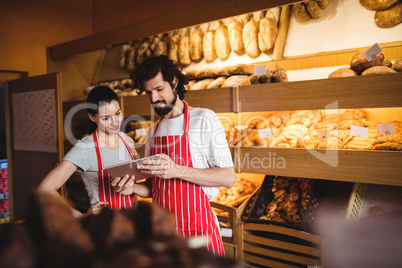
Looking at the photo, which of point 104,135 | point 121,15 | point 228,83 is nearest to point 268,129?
point 228,83

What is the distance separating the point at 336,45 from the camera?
93.4 inches

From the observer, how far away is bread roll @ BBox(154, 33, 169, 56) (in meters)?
3.30

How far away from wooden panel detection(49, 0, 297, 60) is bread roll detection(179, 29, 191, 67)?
0.41 m

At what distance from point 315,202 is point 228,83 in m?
1.15

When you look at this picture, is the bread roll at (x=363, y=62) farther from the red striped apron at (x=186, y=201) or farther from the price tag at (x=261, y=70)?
the red striped apron at (x=186, y=201)

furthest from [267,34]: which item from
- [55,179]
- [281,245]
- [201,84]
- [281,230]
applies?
→ [55,179]

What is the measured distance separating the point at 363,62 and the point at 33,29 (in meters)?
4.05

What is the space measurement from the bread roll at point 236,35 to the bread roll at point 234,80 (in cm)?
42

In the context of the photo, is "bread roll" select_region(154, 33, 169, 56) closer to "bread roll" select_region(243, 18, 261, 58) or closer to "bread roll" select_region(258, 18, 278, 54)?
"bread roll" select_region(243, 18, 261, 58)

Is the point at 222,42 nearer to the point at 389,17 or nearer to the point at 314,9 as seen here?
the point at 314,9

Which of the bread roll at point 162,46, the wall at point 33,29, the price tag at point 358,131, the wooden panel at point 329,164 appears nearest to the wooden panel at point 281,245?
the wooden panel at point 329,164

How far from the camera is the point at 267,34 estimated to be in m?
2.57

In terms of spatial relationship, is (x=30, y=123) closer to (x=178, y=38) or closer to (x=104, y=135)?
(x=178, y=38)

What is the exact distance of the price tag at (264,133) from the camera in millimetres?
2234
